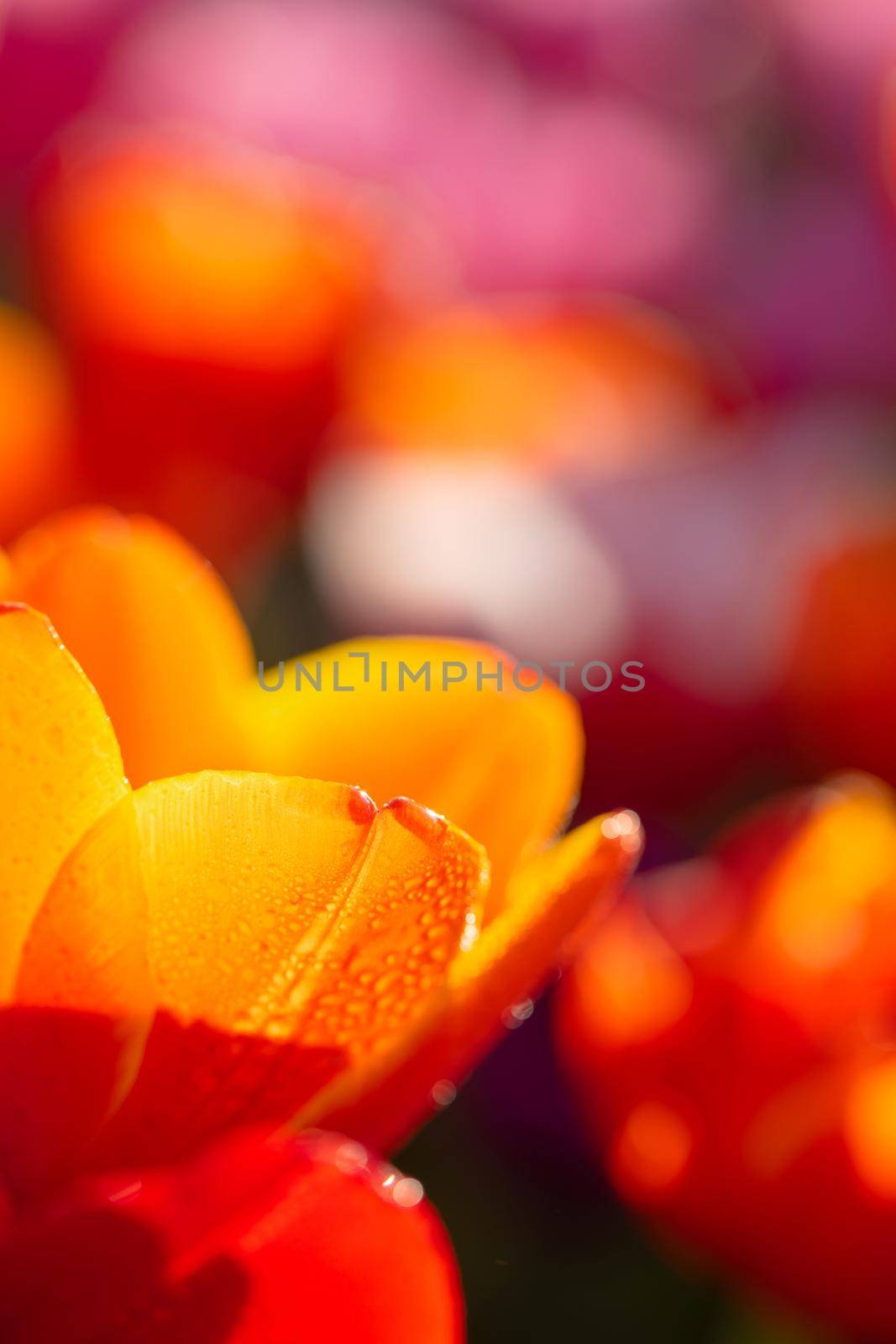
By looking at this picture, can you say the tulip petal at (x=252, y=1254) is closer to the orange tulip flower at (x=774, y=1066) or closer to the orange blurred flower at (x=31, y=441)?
the orange tulip flower at (x=774, y=1066)

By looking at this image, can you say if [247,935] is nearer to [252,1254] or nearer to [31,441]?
[252,1254]

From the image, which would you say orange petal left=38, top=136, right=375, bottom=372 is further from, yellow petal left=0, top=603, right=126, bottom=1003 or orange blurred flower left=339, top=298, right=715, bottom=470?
yellow petal left=0, top=603, right=126, bottom=1003

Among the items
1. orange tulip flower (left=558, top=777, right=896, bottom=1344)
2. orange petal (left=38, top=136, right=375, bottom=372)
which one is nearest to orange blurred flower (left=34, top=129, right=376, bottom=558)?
orange petal (left=38, top=136, right=375, bottom=372)

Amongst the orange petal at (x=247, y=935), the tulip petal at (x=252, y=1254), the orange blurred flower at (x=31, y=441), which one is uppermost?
the orange petal at (x=247, y=935)

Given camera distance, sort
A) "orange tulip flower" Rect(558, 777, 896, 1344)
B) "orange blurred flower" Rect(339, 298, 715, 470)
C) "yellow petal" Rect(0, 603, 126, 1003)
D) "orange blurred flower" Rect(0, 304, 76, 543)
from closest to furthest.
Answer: "yellow petal" Rect(0, 603, 126, 1003)
"orange tulip flower" Rect(558, 777, 896, 1344)
"orange blurred flower" Rect(0, 304, 76, 543)
"orange blurred flower" Rect(339, 298, 715, 470)

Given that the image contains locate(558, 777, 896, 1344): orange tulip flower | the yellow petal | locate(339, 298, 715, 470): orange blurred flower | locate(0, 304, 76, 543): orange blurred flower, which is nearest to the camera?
the yellow petal

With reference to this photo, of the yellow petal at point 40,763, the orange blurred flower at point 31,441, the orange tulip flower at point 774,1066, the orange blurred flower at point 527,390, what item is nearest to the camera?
the yellow petal at point 40,763

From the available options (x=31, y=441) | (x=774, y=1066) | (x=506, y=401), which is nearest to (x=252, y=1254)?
(x=774, y=1066)

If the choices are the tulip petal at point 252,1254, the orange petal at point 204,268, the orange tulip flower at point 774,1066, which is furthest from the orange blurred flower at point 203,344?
the tulip petal at point 252,1254
